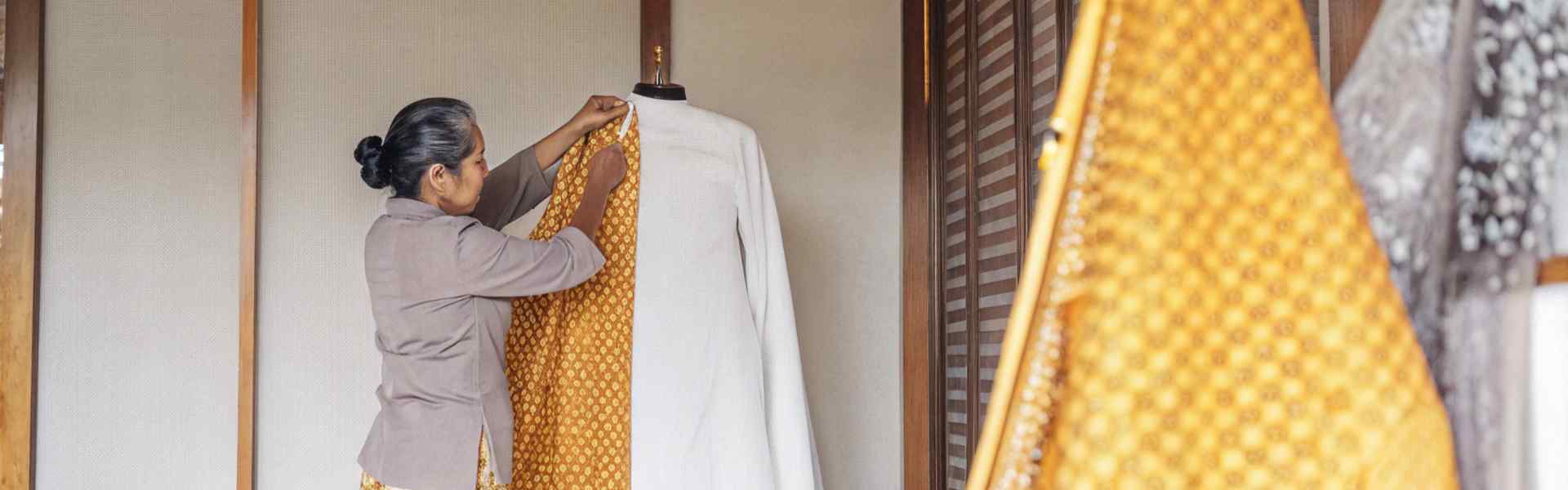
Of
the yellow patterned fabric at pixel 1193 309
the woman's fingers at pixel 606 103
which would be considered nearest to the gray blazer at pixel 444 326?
the woman's fingers at pixel 606 103

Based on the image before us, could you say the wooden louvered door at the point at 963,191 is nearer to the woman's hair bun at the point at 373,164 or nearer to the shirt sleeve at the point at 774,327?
the shirt sleeve at the point at 774,327

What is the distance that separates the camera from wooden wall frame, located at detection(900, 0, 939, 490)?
3152mm

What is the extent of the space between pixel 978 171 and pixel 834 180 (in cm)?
47

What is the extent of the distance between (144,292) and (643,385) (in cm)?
126

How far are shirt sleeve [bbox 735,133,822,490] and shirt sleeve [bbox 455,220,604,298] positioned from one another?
37cm

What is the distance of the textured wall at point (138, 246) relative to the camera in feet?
9.85

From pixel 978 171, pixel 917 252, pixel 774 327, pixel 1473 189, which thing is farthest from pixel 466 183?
pixel 1473 189

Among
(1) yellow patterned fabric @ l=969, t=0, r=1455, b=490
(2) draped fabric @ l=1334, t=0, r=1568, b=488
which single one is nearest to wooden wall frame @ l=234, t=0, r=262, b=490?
(1) yellow patterned fabric @ l=969, t=0, r=1455, b=490

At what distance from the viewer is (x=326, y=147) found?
3.04 metres

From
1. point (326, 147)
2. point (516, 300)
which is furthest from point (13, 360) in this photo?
point (516, 300)

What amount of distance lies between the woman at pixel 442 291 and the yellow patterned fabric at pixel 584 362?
15cm

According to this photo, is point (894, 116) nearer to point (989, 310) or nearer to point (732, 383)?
point (989, 310)

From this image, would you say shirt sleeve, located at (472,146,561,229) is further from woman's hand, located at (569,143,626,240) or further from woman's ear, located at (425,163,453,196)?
woman's ear, located at (425,163,453,196)

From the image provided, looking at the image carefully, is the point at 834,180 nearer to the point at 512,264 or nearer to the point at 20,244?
the point at 512,264
